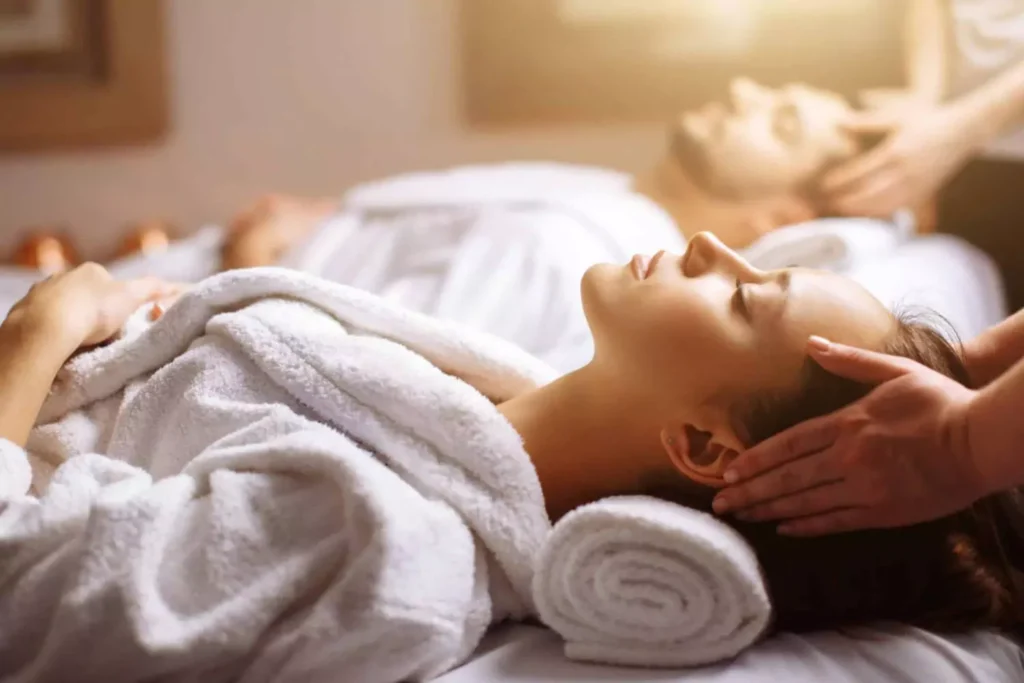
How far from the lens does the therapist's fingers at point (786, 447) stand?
1.74 ft

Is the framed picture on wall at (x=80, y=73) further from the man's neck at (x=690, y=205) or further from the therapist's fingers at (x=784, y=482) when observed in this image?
the therapist's fingers at (x=784, y=482)

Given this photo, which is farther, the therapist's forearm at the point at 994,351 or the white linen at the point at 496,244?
the white linen at the point at 496,244

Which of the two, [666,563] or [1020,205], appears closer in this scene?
[666,563]

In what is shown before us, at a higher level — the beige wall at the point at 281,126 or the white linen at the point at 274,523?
the beige wall at the point at 281,126

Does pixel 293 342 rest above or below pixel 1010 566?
above

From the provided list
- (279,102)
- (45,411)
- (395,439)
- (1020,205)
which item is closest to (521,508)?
(395,439)

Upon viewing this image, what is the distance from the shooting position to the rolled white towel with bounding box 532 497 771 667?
51 cm

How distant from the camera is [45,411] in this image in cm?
65

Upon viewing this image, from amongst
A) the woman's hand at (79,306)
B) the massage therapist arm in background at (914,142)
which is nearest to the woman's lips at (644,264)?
the woman's hand at (79,306)

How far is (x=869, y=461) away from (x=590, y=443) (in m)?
0.16

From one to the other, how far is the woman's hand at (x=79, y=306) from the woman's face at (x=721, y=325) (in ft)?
1.11

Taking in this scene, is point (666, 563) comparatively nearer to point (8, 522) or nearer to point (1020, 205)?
point (8, 522)

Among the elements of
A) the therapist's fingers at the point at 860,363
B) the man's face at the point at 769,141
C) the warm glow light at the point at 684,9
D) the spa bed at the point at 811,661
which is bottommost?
the spa bed at the point at 811,661

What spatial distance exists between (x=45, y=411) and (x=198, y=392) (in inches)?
4.6
